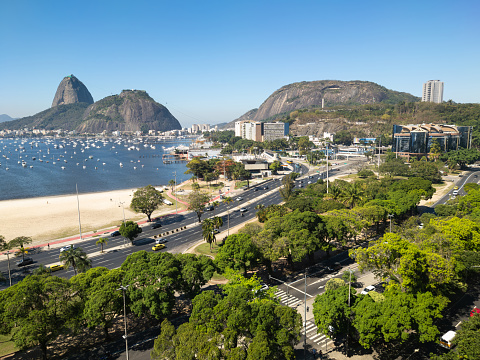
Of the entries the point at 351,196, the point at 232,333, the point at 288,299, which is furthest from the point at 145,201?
the point at 232,333

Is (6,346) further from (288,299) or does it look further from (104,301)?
(288,299)

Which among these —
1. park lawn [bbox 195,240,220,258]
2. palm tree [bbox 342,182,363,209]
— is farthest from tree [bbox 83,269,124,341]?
palm tree [bbox 342,182,363,209]

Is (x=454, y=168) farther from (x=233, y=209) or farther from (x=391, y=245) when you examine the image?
(x=391, y=245)

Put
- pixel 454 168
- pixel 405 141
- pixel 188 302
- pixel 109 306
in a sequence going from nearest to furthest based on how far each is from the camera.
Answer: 1. pixel 109 306
2. pixel 188 302
3. pixel 454 168
4. pixel 405 141

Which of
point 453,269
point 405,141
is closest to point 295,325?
point 453,269

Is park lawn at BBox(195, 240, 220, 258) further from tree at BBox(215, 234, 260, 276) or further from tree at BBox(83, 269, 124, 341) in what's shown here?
tree at BBox(83, 269, 124, 341)

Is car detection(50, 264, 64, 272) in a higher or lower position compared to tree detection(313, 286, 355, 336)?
lower

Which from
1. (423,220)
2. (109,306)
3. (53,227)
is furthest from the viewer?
(53,227)

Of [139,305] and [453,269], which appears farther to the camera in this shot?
[453,269]
